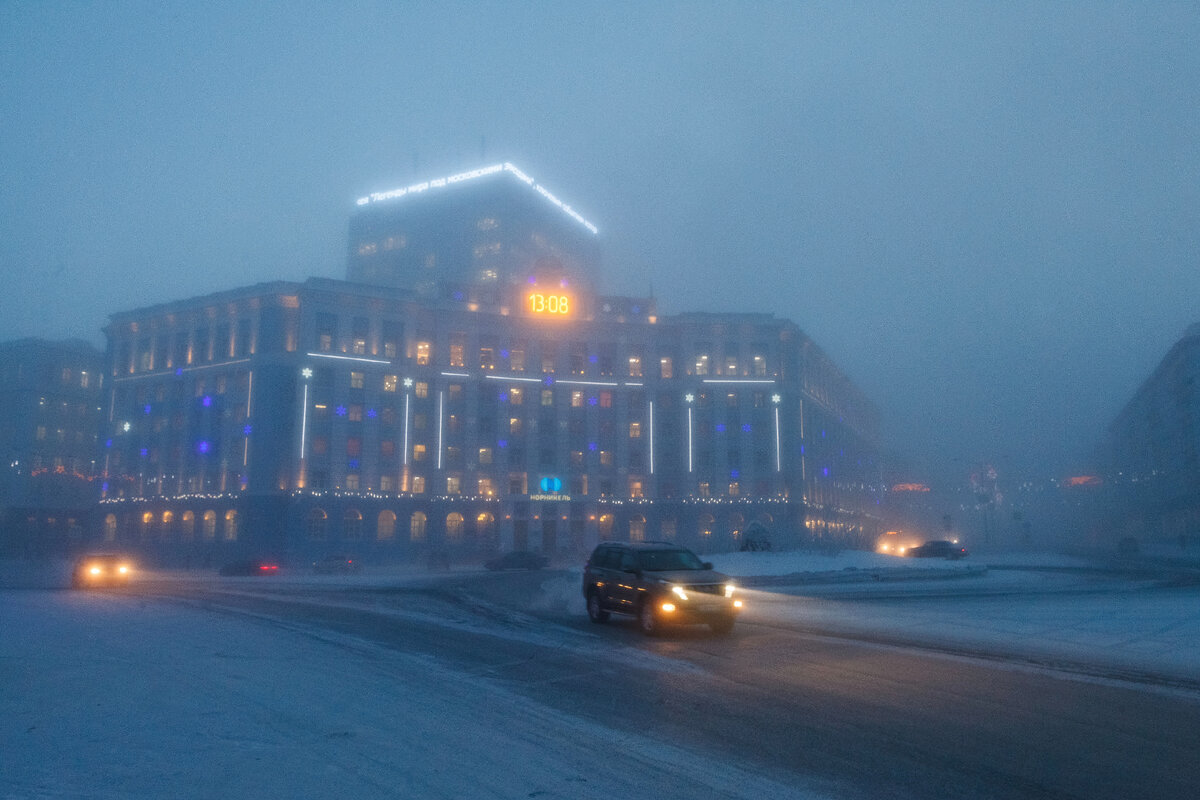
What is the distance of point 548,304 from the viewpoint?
8025cm

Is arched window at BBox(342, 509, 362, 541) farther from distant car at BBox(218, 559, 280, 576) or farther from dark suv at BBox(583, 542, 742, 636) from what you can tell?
dark suv at BBox(583, 542, 742, 636)

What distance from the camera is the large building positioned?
6931cm

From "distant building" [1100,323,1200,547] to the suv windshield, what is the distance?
6950 cm

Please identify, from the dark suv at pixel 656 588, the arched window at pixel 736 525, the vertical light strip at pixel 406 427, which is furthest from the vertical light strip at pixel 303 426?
the dark suv at pixel 656 588

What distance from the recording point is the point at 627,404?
265 feet

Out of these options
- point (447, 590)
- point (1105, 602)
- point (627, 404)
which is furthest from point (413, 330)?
point (1105, 602)

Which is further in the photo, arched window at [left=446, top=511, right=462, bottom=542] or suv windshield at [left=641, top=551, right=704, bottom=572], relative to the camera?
arched window at [left=446, top=511, right=462, bottom=542]

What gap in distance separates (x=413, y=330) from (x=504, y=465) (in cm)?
1531

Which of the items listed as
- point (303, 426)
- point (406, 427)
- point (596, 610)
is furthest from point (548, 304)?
point (596, 610)

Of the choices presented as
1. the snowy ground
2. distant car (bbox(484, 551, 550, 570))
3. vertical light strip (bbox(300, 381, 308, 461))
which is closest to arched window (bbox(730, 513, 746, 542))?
distant car (bbox(484, 551, 550, 570))

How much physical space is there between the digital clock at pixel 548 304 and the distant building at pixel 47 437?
4881 centimetres

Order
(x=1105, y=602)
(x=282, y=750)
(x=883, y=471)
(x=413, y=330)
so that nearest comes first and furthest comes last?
(x=282, y=750), (x=1105, y=602), (x=413, y=330), (x=883, y=471)

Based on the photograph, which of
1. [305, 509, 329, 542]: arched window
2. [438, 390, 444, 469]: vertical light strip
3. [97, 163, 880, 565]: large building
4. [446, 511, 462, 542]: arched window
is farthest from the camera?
[438, 390, 444, 469]: vertical light strip

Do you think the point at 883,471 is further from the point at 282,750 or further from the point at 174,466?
the point at 282,750
